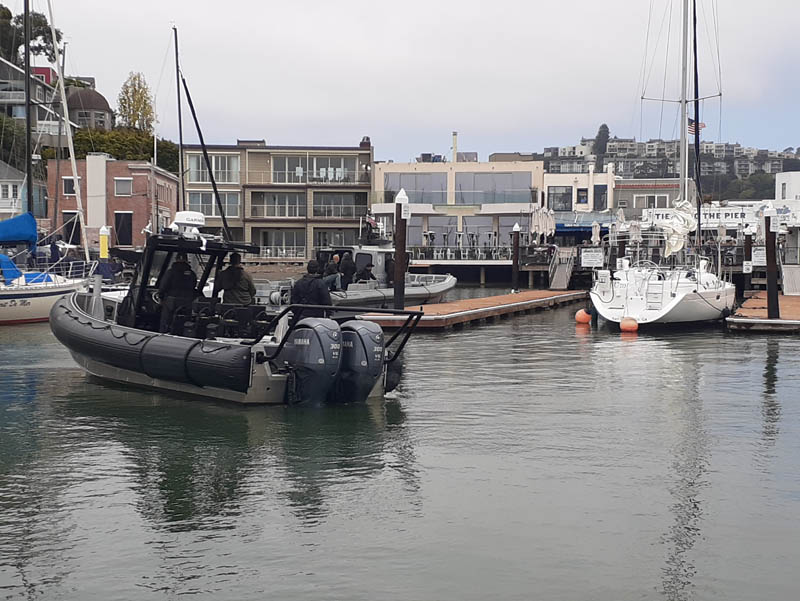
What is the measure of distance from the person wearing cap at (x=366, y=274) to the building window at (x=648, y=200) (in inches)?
1761

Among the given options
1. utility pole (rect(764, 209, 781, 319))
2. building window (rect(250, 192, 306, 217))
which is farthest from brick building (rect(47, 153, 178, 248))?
utility pole (rect(764, 209, 781, 319))

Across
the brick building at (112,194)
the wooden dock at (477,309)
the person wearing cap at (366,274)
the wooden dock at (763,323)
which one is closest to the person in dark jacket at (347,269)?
the person wearing cap at (366,274)

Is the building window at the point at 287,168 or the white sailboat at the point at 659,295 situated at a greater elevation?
the building window at the point at 287,168

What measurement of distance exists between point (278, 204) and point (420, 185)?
386 inches

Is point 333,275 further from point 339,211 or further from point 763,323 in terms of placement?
point 339,211

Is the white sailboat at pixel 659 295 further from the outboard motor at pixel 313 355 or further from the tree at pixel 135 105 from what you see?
the tree at pixel 135 105

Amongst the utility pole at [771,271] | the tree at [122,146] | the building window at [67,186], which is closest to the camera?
the utility pole at [771,271]

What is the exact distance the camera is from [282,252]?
2504 inches

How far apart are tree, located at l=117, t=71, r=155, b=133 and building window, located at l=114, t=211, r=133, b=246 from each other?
25667 millimetres

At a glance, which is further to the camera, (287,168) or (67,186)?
(287,168)

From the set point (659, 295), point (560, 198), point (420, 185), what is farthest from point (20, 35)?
point (659, 295)

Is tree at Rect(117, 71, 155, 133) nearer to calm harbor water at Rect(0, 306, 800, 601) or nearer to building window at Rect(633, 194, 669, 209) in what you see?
building window at Rect(633, 194, 669, 209)

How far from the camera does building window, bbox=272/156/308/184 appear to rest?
218 feet

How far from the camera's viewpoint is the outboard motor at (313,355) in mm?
12164
